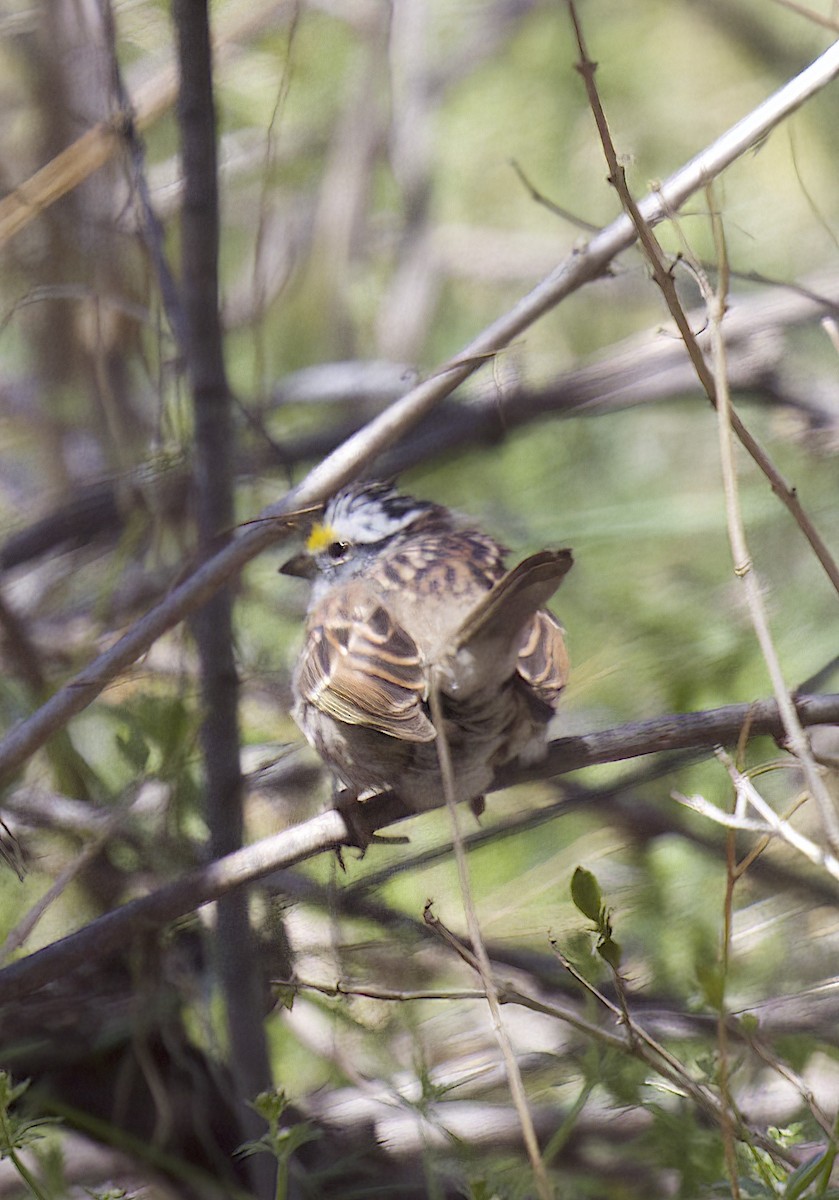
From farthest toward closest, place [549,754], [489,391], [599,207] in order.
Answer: [599,207] < [489,391] < [549,754]

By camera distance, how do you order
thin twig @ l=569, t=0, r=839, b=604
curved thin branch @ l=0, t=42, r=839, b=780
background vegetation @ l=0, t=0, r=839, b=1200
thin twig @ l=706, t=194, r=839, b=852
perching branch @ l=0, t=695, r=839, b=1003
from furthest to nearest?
background vegetation @ l=0, t=0, r=839, b=1200, curved thin branch @ l=0, t=42, r=839, b=780, perching branch @ l=0, t=695, r=839, b=1003, thin twig @ l=569, t=0, r=839, b=604, thin twig @ l=706, t=194, r=839, b=852

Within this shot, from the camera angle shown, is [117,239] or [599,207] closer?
[117,239]

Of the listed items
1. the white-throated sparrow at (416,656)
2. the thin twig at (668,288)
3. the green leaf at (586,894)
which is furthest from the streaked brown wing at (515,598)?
the green leaf at (586,894)

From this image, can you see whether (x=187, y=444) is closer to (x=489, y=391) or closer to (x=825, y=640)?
(x=489, y=391)

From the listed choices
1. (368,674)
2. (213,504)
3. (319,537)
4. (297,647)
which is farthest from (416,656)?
(297,647)

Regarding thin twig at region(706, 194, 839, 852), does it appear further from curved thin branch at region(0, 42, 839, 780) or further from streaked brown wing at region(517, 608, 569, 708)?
streaked brown wing at region(517, 608, 569, 708)

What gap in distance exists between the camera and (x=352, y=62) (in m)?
4.41

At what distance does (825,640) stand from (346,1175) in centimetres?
152

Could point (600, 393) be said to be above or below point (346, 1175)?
above

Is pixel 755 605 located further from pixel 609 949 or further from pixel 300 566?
pixel 300 566

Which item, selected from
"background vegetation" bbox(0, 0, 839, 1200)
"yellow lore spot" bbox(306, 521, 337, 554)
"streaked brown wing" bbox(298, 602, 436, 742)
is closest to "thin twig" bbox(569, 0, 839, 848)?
"background vegetation" bbox(0, 0, 839, 1200)

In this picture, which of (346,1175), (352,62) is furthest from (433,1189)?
(352,62)

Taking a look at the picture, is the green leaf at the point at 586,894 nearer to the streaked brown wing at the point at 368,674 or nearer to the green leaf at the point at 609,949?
the green leaf at the point at 609,949

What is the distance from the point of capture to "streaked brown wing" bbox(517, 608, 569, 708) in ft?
6.62
